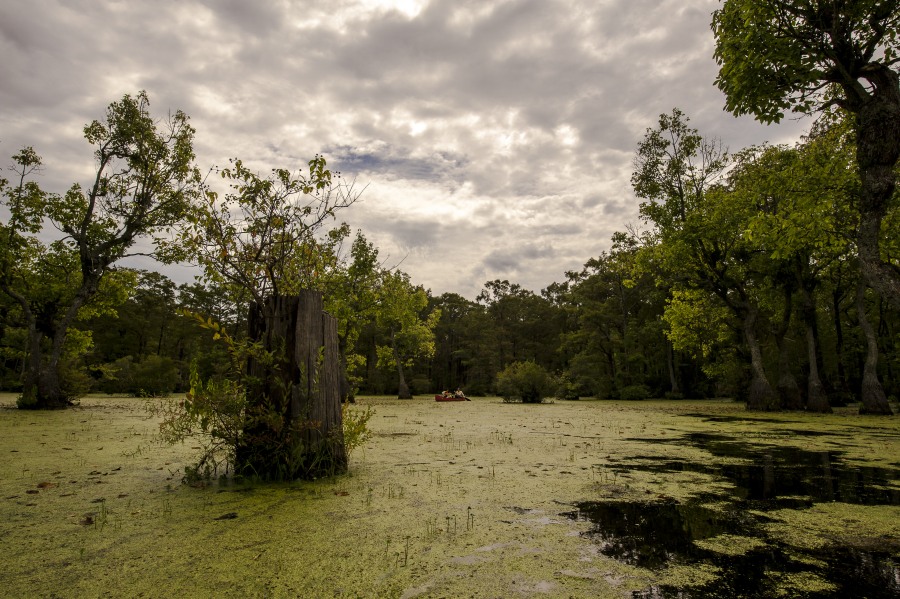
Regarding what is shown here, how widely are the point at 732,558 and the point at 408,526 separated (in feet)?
5.39

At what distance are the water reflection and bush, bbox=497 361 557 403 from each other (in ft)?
53.7

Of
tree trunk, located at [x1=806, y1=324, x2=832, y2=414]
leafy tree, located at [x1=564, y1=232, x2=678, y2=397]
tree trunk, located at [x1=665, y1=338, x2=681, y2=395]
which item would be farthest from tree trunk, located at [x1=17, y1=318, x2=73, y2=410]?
tree trunk, located at [x1=665, y1=338, x2=681, y2=395]

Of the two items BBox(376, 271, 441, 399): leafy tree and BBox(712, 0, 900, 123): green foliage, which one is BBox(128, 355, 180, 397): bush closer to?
BBox(376, 271, 441, 399): leafy tree

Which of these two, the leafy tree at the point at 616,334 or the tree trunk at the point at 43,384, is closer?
the tree trunk at the point at 43,384

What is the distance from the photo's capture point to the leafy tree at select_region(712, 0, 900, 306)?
5.04 m

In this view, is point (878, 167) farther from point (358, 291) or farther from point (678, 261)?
point (358, 291)

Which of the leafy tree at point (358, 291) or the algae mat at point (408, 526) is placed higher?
the leafy tree at point (358, 291)

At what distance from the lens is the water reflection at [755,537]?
1.75 meters

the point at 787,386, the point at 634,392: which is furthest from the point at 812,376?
the point at 634,392

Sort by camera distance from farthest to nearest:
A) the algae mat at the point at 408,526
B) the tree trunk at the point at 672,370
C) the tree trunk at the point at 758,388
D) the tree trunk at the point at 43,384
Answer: the tree trunk at the point at 672,370, the tree trunk at the point at 758,388, the tree trunk at the point at 43,384, the algae mat at the point at 408,526

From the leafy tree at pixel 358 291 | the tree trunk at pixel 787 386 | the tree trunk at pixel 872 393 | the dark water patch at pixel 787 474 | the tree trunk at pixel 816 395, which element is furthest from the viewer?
the leafy tree at pixel 358 291

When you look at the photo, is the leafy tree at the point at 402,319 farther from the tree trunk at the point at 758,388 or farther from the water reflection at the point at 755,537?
the water reflection at the point at 755,537

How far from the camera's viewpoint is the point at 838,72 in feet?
18.1

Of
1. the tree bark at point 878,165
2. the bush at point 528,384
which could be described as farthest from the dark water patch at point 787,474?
the bush at point 528,384
